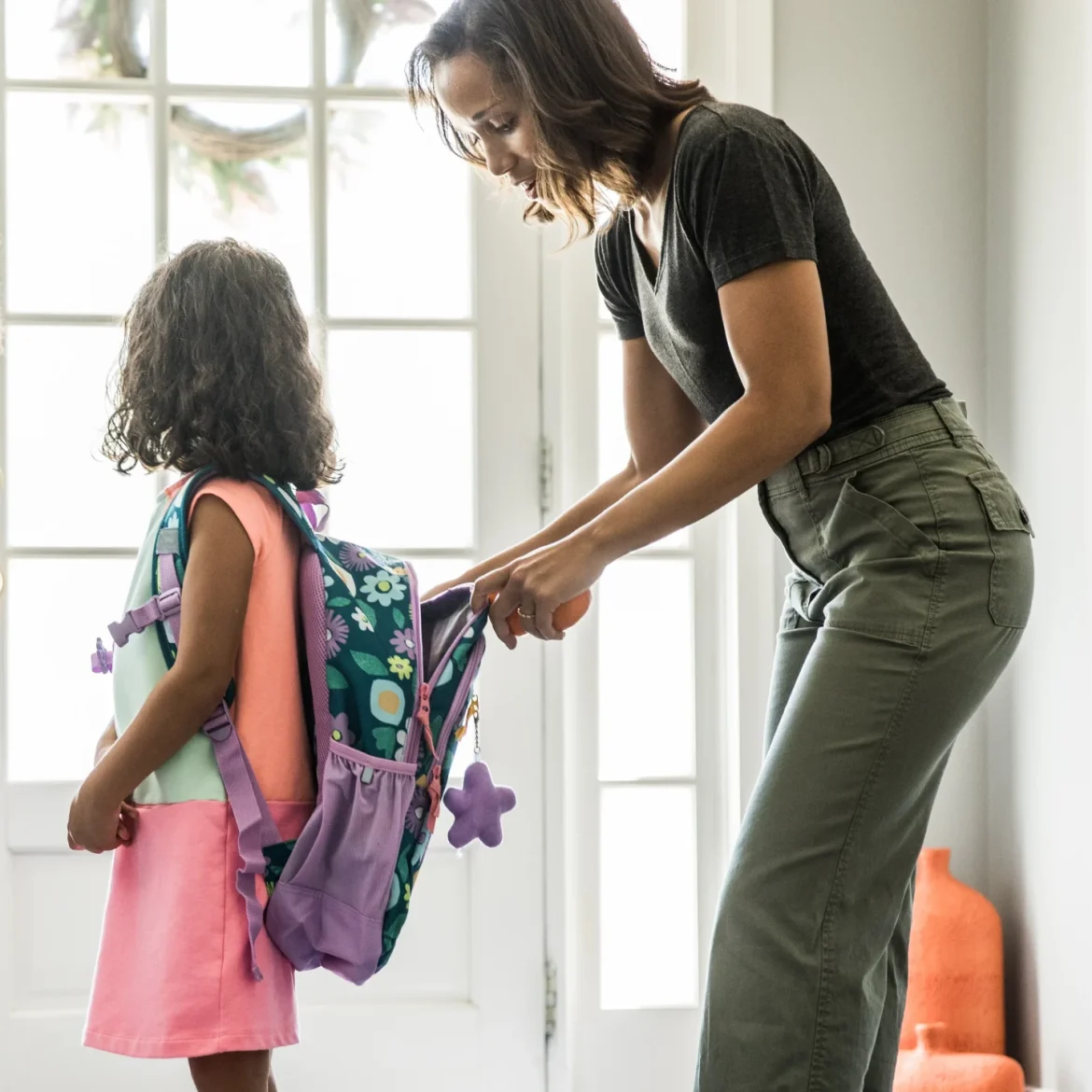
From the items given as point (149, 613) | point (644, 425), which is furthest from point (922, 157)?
point (149, 613)

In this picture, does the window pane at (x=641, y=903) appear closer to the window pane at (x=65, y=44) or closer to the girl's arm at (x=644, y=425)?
the girl's arm at (x=644, y=425)

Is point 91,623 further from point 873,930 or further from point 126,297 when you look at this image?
point 873,930

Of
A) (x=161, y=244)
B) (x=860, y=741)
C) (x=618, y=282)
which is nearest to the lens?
(x=860, y=741)

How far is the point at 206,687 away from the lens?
3.88 feet

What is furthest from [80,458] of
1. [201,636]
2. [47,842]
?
[201,636]

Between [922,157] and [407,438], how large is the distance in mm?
890

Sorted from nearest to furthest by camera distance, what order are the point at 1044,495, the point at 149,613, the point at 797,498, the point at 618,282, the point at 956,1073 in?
the point at 797,498
the point at 149,613
the point at 618,282
the point at 956,1073
the point at 1044,495

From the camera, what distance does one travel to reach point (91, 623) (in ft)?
6.28

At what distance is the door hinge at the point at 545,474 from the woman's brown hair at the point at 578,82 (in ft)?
2.54

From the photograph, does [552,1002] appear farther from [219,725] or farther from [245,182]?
[245,182]

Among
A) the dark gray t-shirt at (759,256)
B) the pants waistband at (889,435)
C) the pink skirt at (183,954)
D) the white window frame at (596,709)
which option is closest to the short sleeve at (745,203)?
the dark gray t-shirt at (759,256)

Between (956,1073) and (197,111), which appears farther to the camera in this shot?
(197,111)

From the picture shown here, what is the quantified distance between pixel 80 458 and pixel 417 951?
0.90 m

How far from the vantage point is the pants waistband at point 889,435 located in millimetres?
1072
